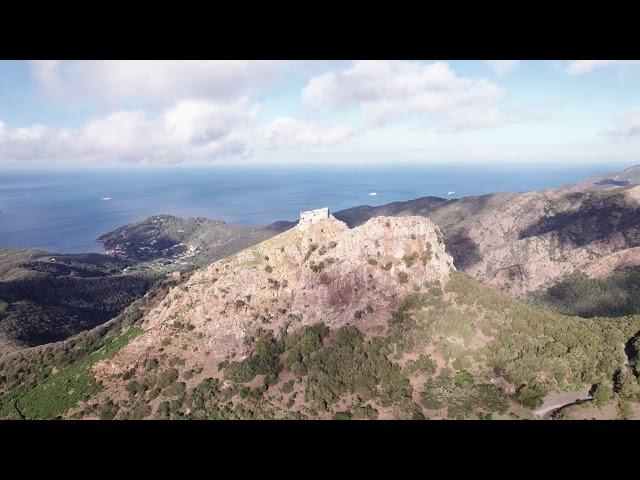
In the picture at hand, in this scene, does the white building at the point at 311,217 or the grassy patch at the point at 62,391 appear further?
the white building at the point at 311,217

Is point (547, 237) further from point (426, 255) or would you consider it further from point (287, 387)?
point (287, 387)

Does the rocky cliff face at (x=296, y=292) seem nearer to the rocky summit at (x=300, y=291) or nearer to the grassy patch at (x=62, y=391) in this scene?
the rocky summit at (x=300, y=291)

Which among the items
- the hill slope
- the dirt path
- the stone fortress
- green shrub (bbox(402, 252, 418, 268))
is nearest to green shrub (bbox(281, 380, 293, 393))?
the hill slope

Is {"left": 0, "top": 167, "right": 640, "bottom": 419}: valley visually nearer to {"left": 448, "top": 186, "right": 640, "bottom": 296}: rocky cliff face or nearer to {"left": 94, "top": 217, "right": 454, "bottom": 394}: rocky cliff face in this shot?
{"left": 94, "top": 217, "right": 454, "bottom": 394}: rocky cliff face

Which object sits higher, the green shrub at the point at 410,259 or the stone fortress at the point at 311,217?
the stone fortress at the point at 311,217

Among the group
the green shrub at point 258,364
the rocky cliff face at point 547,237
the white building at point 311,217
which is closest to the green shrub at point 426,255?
the white building at point 311,217

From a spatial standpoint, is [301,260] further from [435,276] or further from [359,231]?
[435,276]
